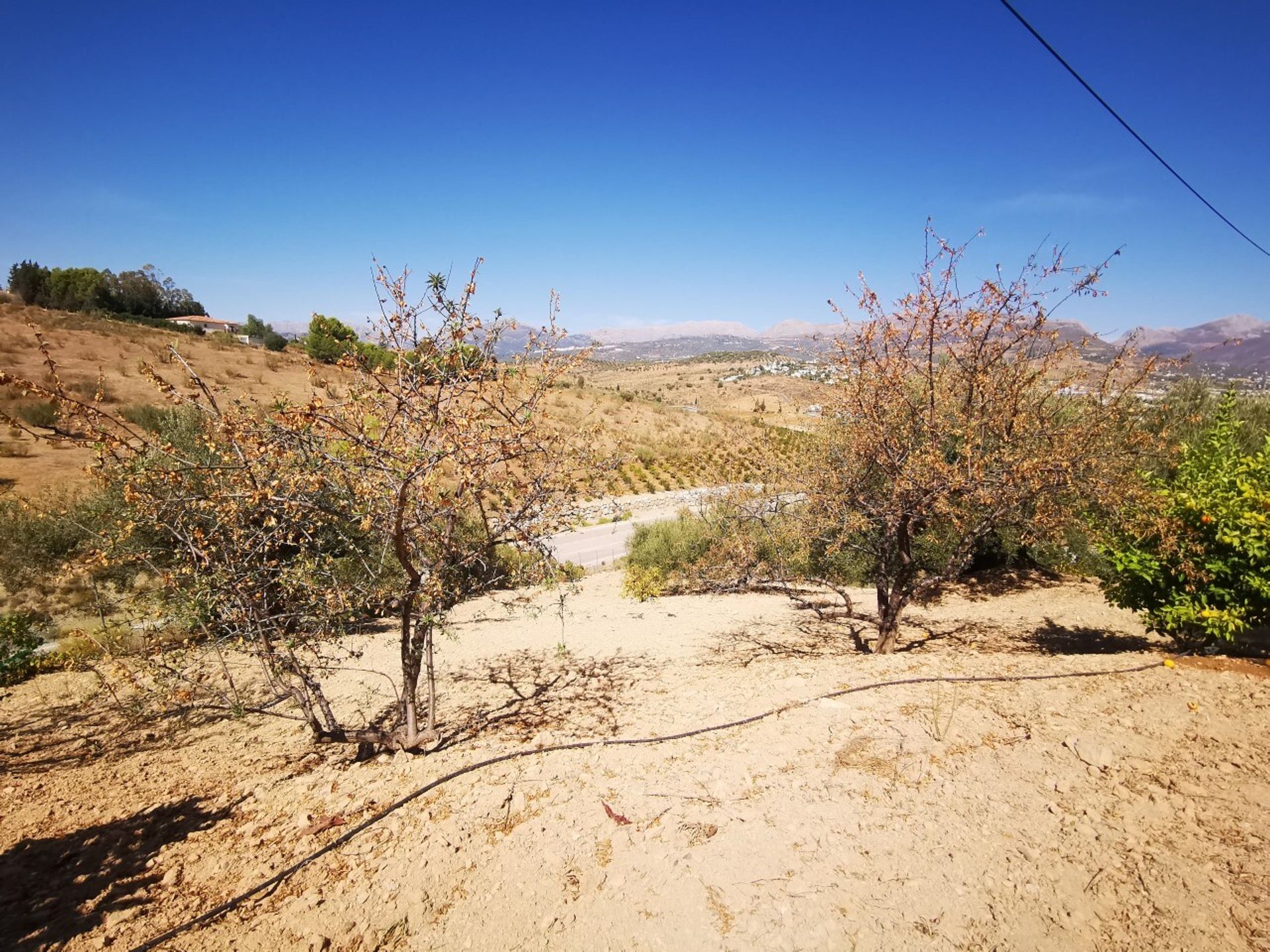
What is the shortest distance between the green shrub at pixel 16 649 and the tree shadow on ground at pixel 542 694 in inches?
235

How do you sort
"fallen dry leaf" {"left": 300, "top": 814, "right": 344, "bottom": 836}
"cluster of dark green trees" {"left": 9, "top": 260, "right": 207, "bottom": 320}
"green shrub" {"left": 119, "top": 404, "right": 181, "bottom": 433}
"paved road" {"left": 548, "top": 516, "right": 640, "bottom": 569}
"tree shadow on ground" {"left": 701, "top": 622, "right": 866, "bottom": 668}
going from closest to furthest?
"fallen dry leaf" {"left": 300, "top": 814, "right": 344, "bottom": 836} → "tree shadow on ground" {"left": 701, "top": 622, "right": 866, "bottom": 668} → "green shrub" {"left": 119, "top": 404, "right": 181, "bottom": 433} → "paved road" {"left": 548, "top": 516, "right": 640, "bottom": 569} → "cluster of dark green trees" {"left": 9, "top": 260, "right": 207, "bottom": 320}

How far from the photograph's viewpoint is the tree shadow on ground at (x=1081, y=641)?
7.14 metres

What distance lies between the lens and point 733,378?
74.1m

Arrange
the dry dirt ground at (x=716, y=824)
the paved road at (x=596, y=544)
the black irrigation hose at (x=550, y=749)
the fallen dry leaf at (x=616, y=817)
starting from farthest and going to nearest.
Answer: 1. the paved road at (x=596, y=544)
2. the fallen dry leaf at (x=616, y=817)
3. the black irrigation hose at (x=550, y=749)
4. the dry dirt ground at (x=716, y=824)

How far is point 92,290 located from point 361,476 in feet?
212

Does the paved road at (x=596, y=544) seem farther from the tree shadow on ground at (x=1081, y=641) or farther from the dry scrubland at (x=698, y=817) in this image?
the tree shadow on ground at (x=1081, y=641)

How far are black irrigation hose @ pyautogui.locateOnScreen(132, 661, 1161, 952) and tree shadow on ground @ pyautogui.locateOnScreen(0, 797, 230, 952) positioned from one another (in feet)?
2.38

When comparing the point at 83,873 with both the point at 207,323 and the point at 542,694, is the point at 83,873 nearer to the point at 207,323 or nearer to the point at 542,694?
the point at 542,694

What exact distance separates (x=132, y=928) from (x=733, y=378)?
74.3m

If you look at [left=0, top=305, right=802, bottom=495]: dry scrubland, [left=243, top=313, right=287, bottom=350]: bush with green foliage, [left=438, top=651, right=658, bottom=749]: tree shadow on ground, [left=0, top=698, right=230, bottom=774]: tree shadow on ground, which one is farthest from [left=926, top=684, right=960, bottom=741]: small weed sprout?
[left=243, top=313, right=287, bottom=350]: bush with green foliage

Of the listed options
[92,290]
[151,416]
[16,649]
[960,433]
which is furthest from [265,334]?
[960,433]

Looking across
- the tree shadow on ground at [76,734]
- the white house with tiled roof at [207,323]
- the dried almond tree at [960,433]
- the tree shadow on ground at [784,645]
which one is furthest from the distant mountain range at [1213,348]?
the white house with tiled roof at [207,323]

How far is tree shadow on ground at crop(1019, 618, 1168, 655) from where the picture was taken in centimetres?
714

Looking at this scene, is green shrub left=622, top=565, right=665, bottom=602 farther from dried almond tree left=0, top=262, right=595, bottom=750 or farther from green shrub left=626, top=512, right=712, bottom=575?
dried almond tree left=0, top=262, right=595, bottom=750
